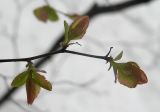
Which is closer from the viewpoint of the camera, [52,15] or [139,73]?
[139,73]

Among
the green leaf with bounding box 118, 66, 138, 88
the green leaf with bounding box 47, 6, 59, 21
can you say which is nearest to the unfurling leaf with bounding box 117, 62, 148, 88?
the green leaf with bounding box 118, 66, 138, 88

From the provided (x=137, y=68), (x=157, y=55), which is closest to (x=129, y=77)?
(x=137, y=68)

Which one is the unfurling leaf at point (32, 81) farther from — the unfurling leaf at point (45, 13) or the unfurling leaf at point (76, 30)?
the unfurling leaf at point (45, 13)

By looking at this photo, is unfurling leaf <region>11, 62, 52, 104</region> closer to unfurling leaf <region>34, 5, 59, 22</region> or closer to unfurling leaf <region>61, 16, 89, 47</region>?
unfurling leaf <region>61, 16, 89, 47</region>

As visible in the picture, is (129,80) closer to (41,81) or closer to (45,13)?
(41,81)

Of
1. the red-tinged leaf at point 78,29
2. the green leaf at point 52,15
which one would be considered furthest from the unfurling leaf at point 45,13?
the red-tinged leaf at point 78,29

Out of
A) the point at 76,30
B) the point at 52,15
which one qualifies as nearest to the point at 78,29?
the point at 76,30
